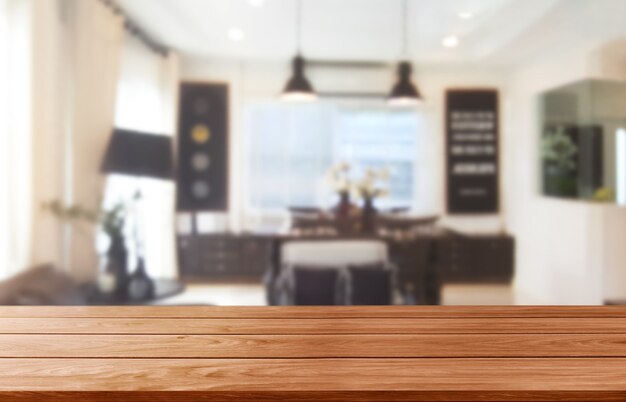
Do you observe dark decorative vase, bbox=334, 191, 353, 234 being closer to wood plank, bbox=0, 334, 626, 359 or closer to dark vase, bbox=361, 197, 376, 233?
dark vase, bbox=361, 197, 376, 233

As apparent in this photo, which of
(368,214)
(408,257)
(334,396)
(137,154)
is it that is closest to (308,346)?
(334,396)

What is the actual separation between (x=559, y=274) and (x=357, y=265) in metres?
0.66

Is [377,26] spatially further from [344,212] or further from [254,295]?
[254,295]

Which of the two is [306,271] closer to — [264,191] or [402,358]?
[264,191]

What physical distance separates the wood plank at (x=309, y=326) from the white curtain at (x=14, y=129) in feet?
2.75

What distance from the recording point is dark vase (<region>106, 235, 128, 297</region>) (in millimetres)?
1711

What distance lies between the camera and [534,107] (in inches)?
64.4

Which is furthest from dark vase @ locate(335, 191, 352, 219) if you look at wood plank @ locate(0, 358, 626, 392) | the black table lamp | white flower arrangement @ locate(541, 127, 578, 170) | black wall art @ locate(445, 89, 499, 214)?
wood plank @ locate(0, 358, 626, 392)

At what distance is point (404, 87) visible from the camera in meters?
1.64

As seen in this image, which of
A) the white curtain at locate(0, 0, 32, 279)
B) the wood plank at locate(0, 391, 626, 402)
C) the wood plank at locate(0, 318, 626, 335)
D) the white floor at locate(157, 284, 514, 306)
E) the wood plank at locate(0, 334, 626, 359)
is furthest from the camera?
the white floor at locate(157, 284, 514, 306)

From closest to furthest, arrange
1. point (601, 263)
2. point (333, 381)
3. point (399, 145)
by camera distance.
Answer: point (333, 381) → point (399, 145) → point (601, 263)

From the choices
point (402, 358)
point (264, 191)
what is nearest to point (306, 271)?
point (264, 191)

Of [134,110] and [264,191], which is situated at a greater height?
[134,110]

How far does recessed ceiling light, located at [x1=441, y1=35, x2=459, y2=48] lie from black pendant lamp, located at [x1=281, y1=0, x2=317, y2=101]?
0.41m
